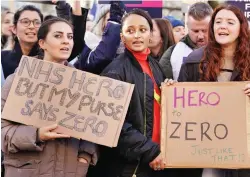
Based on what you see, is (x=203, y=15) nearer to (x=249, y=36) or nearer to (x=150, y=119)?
(x=249, y=36)

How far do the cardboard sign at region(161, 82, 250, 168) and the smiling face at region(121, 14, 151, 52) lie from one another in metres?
0.34

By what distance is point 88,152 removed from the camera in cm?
378

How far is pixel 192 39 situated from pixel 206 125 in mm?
1033

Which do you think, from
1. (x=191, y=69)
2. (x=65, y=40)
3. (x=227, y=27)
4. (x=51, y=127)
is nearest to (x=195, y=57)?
(x=191, y=69)

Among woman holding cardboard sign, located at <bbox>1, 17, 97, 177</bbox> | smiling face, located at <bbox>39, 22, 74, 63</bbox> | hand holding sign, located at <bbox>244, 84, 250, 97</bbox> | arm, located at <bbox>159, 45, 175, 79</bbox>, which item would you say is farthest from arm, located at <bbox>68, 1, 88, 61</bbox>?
hand holding sign, located at <bbox>244, 84, 250, 97</bbox>

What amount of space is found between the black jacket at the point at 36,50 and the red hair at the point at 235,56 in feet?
3.20

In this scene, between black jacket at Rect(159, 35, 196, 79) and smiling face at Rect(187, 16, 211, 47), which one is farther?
smiling face at Rect(187, 16, 211, 47)

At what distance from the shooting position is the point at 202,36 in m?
4.53

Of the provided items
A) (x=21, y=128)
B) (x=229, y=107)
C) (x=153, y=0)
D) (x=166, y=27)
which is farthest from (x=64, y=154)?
(x=153, y=0)

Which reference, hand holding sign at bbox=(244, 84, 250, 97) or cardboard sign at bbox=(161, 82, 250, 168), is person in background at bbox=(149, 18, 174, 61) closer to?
cardboard sign at bbox=(161, 82, 250, 168)

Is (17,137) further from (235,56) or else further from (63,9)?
(235,56)

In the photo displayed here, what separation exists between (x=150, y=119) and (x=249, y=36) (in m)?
0.92

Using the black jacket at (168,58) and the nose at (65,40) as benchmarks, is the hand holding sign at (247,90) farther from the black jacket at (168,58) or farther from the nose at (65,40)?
the nose at (65,40)

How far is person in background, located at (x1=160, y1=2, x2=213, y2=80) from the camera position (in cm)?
444
